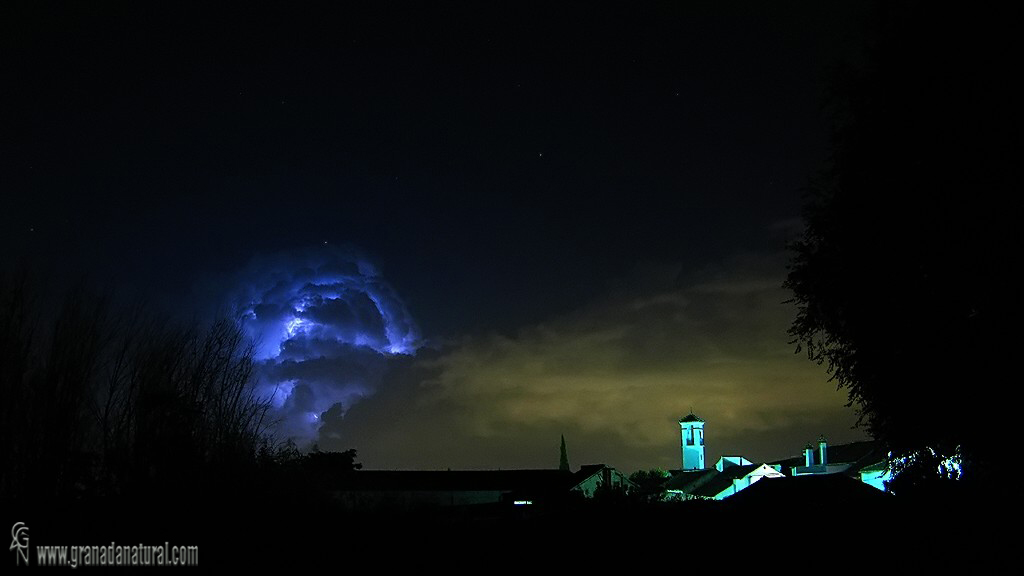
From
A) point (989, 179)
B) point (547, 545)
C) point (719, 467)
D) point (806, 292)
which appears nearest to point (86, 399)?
point (547, 545)

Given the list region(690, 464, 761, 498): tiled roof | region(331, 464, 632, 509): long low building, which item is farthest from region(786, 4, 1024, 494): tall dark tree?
region(690, 464, 761, 498): tiled roof

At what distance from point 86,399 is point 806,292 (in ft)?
49.5

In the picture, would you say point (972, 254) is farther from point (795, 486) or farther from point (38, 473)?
point (38, 473)

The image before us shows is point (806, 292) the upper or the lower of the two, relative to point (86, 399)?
upper

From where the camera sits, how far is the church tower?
11475cm

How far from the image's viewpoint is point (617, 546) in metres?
11.4

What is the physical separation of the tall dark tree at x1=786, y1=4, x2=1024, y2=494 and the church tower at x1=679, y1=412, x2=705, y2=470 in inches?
4042

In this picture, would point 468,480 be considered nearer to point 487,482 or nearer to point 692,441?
point 487,482

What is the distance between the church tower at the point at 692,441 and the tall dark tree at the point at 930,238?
102663 mm

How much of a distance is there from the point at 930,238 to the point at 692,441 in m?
107

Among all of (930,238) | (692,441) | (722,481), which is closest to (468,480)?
(722,481)

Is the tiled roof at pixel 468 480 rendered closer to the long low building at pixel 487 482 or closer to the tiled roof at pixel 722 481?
the long low building at pixel 487 482

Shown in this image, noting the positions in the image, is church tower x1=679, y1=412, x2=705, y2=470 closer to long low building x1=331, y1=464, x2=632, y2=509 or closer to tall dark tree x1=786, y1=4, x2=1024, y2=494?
long low building x1=331, y1=464, x2=632, y2=509

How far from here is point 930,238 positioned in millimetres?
12961
